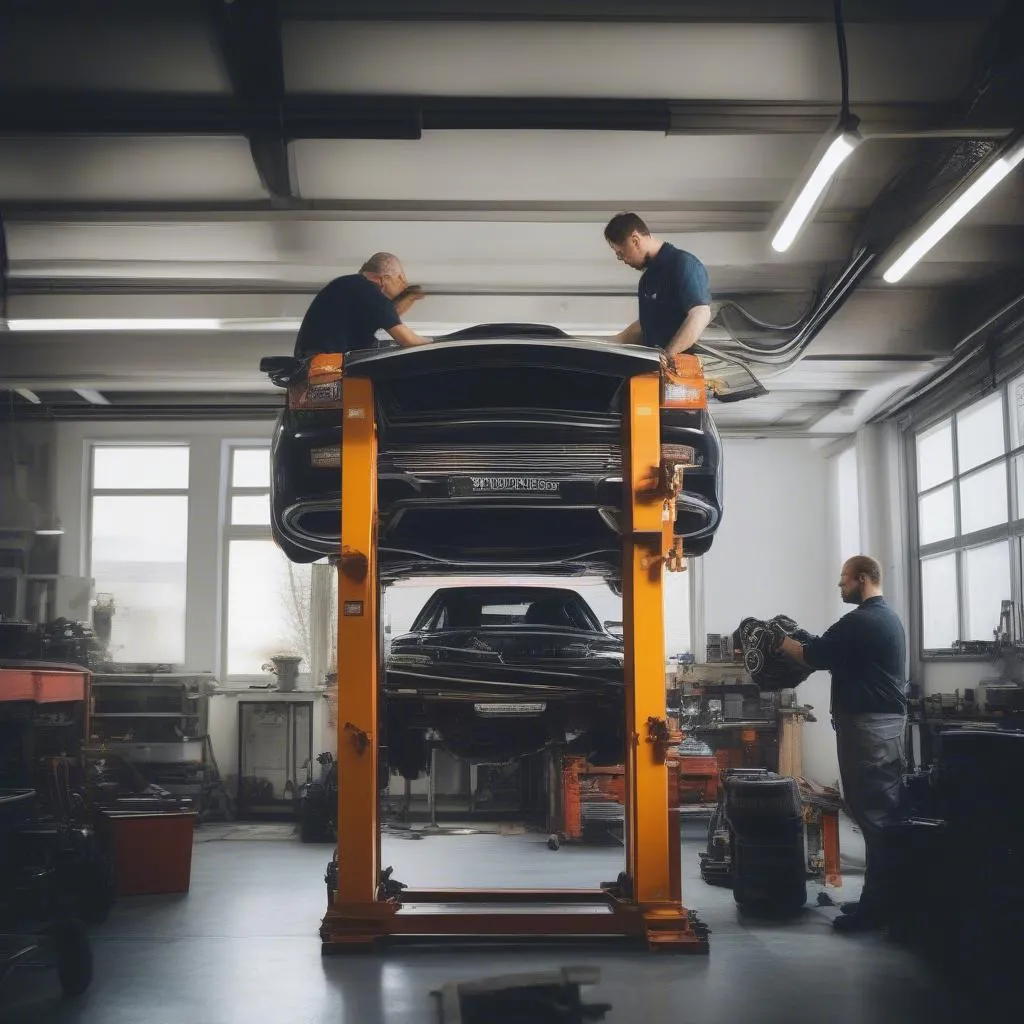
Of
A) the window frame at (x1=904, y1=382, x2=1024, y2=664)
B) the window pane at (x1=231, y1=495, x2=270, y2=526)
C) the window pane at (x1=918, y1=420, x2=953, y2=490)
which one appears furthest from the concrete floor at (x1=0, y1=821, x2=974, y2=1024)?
the window pane at (x1=231, y1=495, x2=270, y2=526)

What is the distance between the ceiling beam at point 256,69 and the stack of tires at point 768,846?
3.96m

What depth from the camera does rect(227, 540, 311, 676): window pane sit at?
10812mm

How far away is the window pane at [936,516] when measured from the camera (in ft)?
28.5

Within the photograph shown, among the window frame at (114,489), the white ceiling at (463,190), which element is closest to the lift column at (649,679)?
the white ceiling at (463,190)

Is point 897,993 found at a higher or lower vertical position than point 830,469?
lower

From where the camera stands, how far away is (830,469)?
11188mm

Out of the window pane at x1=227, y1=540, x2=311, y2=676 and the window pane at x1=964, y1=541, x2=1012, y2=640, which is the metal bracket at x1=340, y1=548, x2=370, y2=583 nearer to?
the window pane at x1=964, y1=541, x2=1012, y2=640

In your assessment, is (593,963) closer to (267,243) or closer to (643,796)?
(643,796)

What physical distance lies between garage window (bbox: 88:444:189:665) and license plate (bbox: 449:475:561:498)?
7.47 meters

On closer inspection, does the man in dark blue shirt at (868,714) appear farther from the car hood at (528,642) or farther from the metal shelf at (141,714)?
the metal shelf at (141,714)

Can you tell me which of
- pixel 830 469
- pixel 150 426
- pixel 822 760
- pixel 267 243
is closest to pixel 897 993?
pixel 267 243

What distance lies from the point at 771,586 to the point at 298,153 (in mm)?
6999

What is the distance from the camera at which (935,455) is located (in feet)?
30.0

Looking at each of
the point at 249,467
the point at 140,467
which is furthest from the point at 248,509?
the point at 140,467
